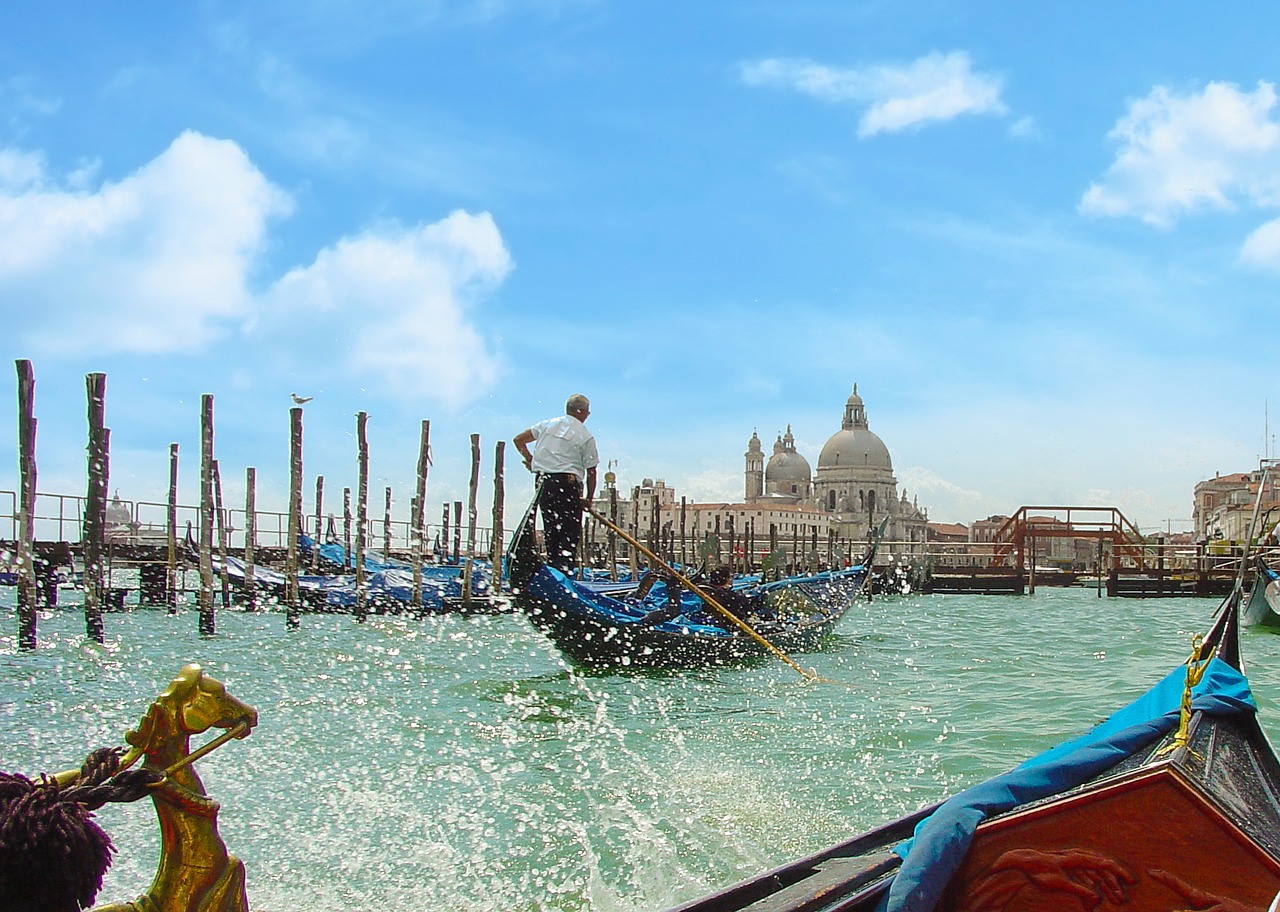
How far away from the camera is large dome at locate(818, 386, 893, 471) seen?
78375mm

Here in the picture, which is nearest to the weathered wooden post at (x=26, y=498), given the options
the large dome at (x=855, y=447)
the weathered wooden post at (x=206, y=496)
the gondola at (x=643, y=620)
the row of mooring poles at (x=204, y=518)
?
the row of mooring poles at (x=204, y=518)

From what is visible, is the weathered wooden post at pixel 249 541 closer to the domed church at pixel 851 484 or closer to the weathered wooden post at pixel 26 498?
the weathered wooden post at pixel 26 498

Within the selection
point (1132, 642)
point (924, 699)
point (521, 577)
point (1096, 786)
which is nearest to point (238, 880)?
point (1096, 786)

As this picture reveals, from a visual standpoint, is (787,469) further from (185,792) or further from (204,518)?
(185,792)

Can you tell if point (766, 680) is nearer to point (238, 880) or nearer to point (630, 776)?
point (630, 776)

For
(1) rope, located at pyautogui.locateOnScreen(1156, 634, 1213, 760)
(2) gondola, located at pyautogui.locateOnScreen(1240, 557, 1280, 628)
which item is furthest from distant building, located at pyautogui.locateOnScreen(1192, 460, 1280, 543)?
(1) rope, located at pyautogui.locateOnScreen(1156, 634, 1213, 760)

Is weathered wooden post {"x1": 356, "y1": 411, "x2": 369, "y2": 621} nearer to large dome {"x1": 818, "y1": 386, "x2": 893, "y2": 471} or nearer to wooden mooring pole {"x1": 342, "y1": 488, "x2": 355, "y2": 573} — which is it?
wooden mooring pole {"x1": 342, "y1": 488, "x2": 355, "y2": 573}

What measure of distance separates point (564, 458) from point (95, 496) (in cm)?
472

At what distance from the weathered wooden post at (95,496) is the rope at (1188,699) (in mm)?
8065

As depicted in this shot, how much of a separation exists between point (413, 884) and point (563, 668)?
169 inches

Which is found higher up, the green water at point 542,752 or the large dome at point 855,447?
the large dome at point 855,447

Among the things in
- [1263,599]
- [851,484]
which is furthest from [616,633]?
[851,484]

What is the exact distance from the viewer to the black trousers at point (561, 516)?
5.78 metres

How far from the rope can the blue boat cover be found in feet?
0.13
